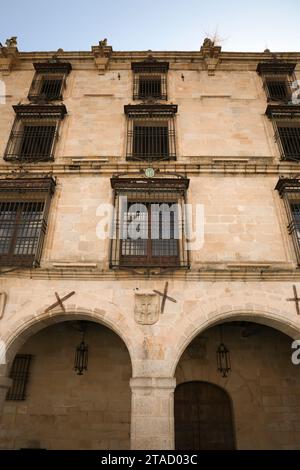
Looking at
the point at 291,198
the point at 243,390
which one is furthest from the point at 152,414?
the point at 291,198


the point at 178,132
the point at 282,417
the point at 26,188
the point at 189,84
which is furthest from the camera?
the point at 189,84


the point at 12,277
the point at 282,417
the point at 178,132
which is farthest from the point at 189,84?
the point at 282,417

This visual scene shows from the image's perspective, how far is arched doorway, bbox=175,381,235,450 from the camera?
812 centimetres

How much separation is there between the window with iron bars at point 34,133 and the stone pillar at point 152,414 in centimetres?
737

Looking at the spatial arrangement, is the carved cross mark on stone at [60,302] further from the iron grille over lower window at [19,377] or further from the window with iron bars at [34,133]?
the window with iron bars at [34,133]

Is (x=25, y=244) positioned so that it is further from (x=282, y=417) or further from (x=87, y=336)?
(x=282, y=417)

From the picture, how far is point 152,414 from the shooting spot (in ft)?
20.1

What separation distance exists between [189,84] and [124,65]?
2.92m

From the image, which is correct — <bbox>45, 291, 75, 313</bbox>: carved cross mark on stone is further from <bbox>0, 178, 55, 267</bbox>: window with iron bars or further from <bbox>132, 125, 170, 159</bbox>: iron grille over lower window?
<bbox>132, 125, 170, 159</bbox>: iron grille over lower window

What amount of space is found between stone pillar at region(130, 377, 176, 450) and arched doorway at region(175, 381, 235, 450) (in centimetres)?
262

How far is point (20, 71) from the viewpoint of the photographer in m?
12.7

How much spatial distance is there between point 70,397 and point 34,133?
8.57m

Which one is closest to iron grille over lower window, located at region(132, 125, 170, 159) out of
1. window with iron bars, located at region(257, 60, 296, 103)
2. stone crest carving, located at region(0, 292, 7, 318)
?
window with iron bars, located at region(257, 60, 296, 103)

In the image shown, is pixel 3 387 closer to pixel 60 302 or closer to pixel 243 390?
pixel 60 302
